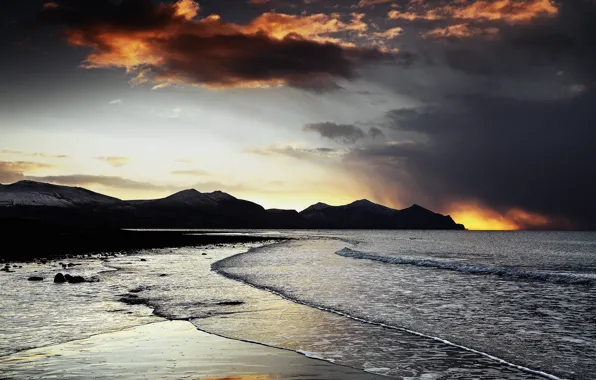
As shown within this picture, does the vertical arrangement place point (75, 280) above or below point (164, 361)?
below

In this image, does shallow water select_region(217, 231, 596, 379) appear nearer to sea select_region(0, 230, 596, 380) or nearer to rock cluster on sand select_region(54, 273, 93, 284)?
sea select_region(0, 230, 596, 380)

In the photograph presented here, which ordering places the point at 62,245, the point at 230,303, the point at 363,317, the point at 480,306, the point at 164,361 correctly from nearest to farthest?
the point at 164,361 → the point at 363,317 → the point at 480,306 → the point at 230,303 → the point at 62,245

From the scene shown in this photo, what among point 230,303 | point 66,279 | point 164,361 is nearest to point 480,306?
point 230,303

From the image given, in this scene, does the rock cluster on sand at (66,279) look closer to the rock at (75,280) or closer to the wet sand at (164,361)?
the rock at (75,280)

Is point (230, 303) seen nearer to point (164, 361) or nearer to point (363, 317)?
point (363, 317)

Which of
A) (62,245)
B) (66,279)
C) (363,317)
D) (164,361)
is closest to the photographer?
(164,361)

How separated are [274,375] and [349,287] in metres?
17.2

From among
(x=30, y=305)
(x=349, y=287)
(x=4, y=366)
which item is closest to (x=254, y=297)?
(x=349, y=287)

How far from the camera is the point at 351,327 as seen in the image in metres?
15.9

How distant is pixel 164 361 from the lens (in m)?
11.0

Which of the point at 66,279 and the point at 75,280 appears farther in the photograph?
the point at 66,279

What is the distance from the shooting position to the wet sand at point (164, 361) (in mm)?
9852

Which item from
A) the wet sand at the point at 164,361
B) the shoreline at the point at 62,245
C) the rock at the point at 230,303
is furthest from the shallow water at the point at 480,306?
the shoreline at the point at 62,245

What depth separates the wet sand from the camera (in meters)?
9.85
